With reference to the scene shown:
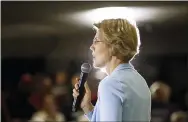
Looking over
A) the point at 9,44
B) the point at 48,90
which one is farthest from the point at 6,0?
the point at 48,90

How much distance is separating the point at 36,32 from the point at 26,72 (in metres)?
0.18

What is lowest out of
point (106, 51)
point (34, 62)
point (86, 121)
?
point (86, 121)

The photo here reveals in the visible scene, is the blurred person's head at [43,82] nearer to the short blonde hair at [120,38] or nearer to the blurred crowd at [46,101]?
the blurred crowd at [46,101]

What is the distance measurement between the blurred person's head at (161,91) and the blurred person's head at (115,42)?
0.23m

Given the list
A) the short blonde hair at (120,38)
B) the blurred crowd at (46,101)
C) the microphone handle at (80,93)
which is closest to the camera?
the short blonde hair at (120,38)

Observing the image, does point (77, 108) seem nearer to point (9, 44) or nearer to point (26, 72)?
point (26, 72)

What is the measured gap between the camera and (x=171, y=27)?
152 cm

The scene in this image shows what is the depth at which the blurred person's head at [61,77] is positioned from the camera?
1527 mm

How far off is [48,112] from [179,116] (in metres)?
0.56

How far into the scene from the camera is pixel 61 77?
1.53 m

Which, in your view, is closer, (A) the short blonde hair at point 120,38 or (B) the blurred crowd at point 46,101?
(A) the short blonde hair at point 120,38

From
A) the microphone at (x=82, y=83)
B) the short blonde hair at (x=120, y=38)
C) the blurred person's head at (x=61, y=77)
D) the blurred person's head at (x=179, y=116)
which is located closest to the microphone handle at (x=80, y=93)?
the microphone at (x=82, y=83)

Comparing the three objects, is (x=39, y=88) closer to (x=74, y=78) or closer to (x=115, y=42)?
(x=74, y=78)

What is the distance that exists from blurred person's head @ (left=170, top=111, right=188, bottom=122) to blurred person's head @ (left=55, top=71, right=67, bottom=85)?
481 millimetres
